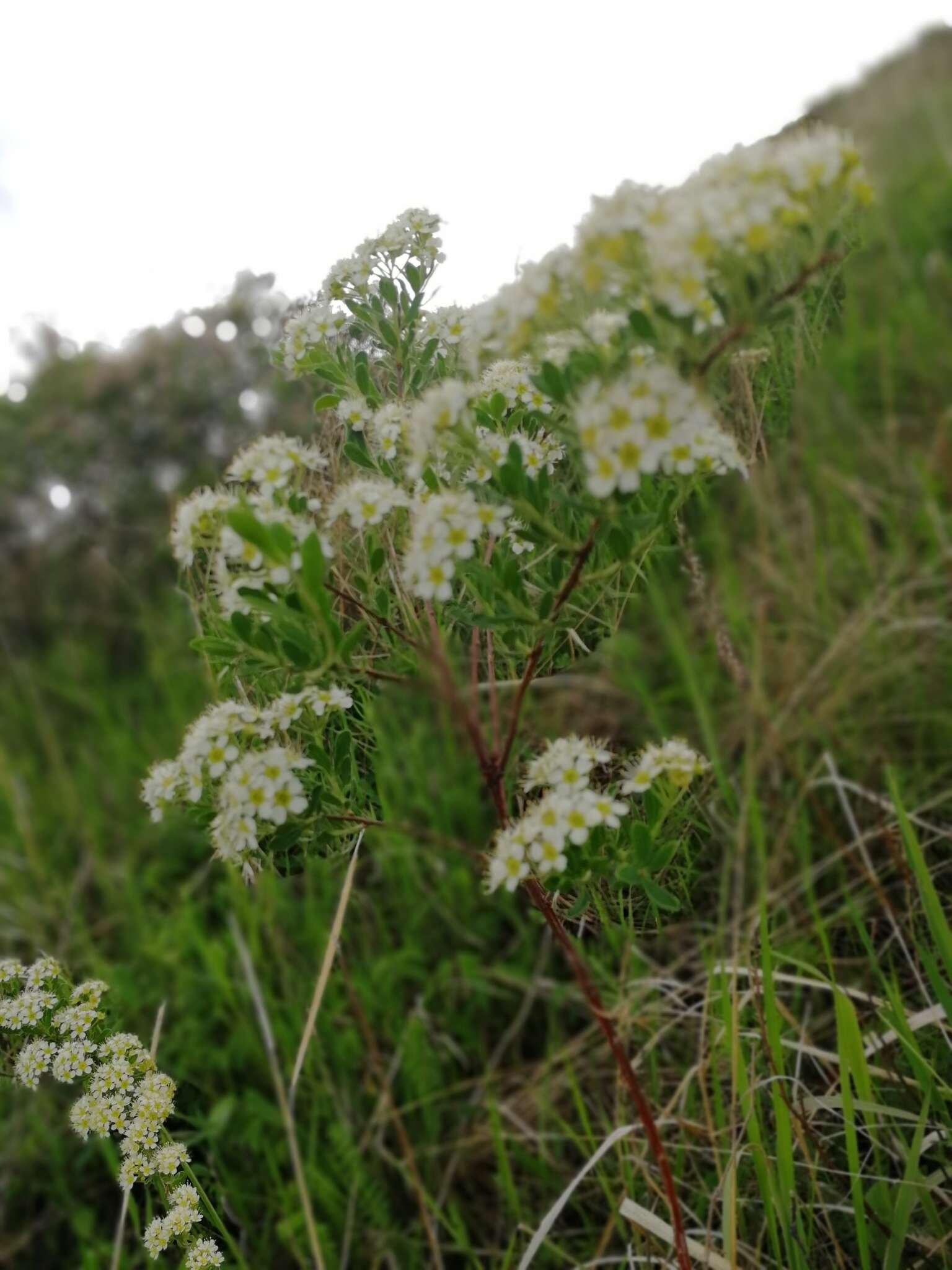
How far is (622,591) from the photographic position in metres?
0.91

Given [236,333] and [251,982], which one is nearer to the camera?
[251,982]

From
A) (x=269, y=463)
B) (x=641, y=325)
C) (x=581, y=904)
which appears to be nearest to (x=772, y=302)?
(x=641, y=325)

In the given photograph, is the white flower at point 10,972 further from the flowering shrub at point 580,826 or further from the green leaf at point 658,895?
the green leaf at point 658,895

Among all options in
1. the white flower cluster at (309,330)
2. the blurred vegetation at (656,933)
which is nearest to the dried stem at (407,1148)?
the blurred vegetation at (656,933)

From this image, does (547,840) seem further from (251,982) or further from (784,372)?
(251,982)

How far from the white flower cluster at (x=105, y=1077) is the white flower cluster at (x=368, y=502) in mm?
505

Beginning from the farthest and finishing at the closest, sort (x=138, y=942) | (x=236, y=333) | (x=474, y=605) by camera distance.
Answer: (x=236, y=333) < (x=138, y=942) < (x=474, y=605)

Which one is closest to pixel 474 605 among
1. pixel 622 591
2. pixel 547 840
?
pixel 622 591

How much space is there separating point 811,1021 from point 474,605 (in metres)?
1.08

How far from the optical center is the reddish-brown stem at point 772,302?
629 mm

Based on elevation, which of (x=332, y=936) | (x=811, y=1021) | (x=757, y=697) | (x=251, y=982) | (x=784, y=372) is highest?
(x=784, y=372)

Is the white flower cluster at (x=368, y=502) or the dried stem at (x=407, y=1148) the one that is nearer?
the white flower cluster at (x=368, y=502)

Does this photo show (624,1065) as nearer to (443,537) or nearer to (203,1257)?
(203,1257)

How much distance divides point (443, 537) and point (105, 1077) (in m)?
0.56
